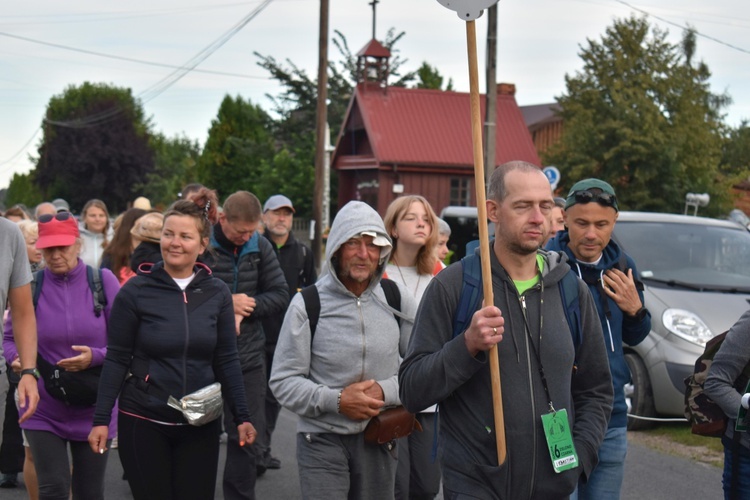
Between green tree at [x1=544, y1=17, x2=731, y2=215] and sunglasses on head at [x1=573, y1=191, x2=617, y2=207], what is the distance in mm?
28108

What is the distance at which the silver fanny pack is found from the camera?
479 cm

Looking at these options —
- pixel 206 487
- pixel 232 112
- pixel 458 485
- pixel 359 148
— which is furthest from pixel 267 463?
pixel 232 112

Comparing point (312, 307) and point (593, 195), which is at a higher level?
point (593, 195)

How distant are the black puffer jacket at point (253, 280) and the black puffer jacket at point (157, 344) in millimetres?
1364

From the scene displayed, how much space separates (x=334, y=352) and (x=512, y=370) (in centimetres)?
Answer: 135

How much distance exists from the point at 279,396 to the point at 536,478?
1.52m

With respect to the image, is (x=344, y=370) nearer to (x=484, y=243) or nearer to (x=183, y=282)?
(x=183, y=282)

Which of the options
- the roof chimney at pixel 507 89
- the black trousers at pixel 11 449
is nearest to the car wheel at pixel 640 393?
the black trousers at pixel 11 449

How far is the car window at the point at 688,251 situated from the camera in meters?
9.56

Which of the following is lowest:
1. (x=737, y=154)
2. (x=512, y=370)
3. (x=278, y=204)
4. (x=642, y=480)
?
(x=642, y=480)

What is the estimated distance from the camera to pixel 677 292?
30.2 ft

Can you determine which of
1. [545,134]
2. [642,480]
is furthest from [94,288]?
[545,134]

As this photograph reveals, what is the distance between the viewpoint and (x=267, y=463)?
805 centimetres

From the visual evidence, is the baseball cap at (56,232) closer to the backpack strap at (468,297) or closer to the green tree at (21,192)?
the backpack strap at (468,297)
